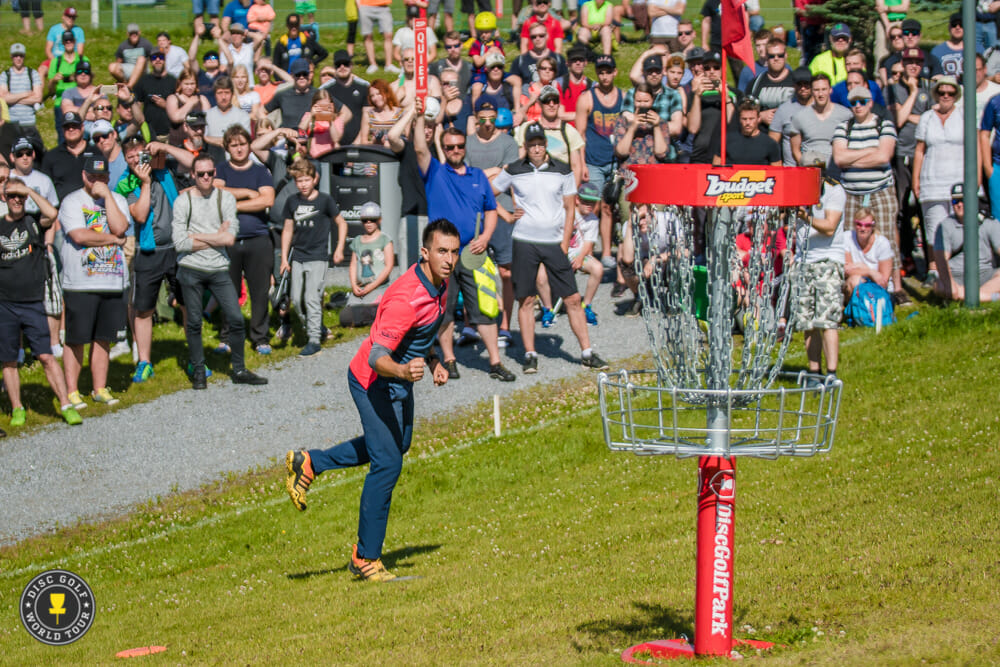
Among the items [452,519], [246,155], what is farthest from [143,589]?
[246,155]

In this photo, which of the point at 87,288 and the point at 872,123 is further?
the point at 872,123

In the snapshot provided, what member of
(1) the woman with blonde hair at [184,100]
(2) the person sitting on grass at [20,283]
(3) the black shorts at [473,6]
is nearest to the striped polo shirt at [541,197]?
(2) the person sitting on grass at [20,283]

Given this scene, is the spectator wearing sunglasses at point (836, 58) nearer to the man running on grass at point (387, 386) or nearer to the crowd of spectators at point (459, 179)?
the crowd of spectators at point (459, 179)

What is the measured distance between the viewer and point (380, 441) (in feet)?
29.1

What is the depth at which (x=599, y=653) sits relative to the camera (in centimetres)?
680

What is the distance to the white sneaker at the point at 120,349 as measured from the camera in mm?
16562

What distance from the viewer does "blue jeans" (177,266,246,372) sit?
587 inches

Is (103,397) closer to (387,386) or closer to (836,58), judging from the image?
(387,386)

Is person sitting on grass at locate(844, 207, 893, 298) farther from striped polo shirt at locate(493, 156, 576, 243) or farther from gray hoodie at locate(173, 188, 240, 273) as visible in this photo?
gray hoodie at locate(173, 188, 240, 273)

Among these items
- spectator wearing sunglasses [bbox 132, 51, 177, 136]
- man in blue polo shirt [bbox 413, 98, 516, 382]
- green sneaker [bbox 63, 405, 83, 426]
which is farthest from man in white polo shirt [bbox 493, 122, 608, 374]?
spectator wearing sunglasses [bbox 132, 51, 177, 136]

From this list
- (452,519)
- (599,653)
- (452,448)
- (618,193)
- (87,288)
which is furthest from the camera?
(618,193)

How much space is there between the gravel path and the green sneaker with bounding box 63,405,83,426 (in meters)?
0.09

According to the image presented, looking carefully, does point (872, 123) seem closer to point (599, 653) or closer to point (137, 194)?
point (137, 194)

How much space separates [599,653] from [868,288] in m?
10.0
